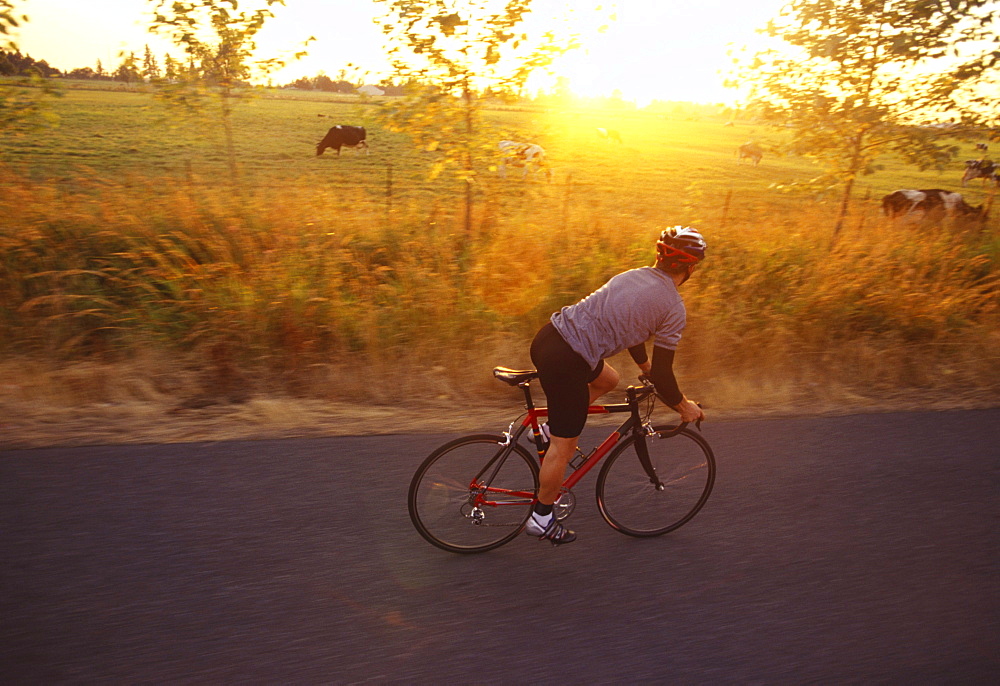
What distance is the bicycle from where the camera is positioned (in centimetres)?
363

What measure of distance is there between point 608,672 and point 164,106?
31.9 ft

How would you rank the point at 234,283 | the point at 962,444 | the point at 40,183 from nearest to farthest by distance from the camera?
the point at 962,444 < the point at 234,283 < the point at 40,183

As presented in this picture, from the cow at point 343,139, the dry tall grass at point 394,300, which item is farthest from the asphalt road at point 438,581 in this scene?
the cow at point 343,139

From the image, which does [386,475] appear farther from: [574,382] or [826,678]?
[826,678]

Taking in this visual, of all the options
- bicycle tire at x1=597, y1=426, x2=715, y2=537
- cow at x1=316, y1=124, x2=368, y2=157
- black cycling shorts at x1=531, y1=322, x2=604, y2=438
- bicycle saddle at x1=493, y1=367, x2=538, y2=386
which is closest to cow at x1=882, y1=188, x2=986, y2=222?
bicycle tire at x1=597, y1=426, x2=715, y2=537

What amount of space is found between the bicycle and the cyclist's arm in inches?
10.0

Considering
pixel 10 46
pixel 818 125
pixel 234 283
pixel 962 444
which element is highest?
pixel 10 46

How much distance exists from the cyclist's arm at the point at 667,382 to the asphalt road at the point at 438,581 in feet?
2.72

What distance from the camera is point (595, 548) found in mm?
3797

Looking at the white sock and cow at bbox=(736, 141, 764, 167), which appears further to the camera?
cow at bbox=(736, 141, 764, 167)

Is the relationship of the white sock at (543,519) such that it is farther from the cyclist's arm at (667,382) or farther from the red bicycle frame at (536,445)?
the cyclist's arm at (667,382)

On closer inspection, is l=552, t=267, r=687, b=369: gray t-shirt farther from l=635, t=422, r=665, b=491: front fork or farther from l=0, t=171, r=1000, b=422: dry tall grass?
l=0, t=171, r=1000, b=422: dry tall grass

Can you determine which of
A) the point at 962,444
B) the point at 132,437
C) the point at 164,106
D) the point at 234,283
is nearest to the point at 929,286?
the point at 962,444

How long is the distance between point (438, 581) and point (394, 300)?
4422 millimetres
